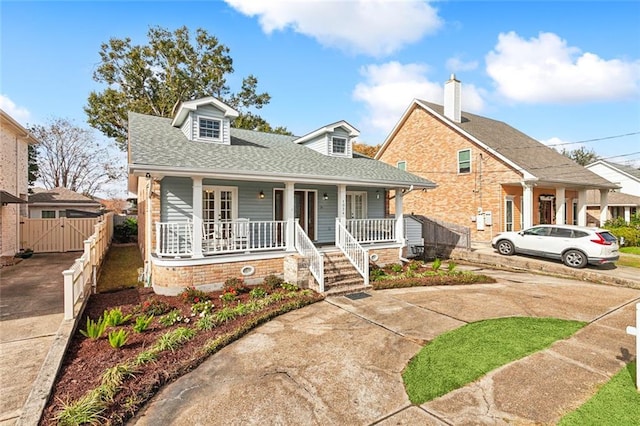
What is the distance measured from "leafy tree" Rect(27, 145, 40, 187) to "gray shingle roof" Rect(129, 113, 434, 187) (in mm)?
30074

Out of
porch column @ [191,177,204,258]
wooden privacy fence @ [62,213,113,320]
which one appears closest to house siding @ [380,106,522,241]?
porch column @ [191,177,204,258]

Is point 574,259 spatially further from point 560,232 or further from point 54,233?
point 54,233

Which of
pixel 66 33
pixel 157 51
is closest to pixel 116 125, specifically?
pixel 157 51

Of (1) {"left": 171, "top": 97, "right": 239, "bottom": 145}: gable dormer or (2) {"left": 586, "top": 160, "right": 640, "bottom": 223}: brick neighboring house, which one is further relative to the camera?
(2) {"left": 586, "top": 160, "right": 640, "bottom": 223}: brick neighboring house

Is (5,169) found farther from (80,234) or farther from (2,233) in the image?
(80,234)

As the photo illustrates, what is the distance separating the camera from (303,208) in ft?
41.0

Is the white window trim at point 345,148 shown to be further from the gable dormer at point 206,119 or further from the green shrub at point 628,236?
the green shrub at point 628,236

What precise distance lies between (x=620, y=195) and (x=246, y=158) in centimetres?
3486

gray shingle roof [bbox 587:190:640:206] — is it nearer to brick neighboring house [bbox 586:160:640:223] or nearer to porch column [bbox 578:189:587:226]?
brick neighboring house [bbox 586:160:640:223]

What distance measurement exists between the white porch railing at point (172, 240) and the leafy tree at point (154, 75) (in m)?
Answer: 19.5

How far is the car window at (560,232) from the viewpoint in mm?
12265

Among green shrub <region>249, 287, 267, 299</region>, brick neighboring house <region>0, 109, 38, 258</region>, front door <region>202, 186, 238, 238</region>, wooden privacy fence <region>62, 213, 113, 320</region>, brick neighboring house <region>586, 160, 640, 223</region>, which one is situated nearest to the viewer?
wooden privacy fence <region>62, 213, 113, 320</region>

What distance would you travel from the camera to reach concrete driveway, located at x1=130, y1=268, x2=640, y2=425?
3.66 m

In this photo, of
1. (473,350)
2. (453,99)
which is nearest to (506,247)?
(473,350)
